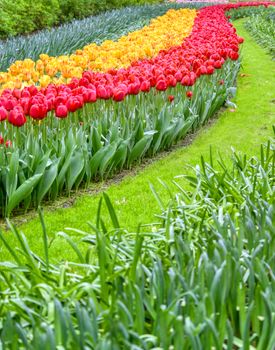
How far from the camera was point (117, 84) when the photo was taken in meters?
6.13

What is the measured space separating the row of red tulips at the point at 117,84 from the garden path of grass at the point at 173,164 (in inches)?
28.0

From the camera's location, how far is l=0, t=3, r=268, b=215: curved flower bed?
15.7 feet

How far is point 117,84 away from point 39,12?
1317 centimetres

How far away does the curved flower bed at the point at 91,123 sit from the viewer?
15.7 ft

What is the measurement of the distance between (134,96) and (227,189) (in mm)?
2865

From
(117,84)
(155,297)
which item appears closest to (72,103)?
(117,84)

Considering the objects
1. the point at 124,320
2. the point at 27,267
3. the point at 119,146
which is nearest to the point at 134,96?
the point at 119,146

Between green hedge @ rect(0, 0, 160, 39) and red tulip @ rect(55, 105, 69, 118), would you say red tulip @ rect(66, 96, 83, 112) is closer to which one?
red tulip @ rect(55, 105, 69, 118)

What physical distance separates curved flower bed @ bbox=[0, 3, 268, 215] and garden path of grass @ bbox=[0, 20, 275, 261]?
7.2 inches

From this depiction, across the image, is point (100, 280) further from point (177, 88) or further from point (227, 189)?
point (177, 88)

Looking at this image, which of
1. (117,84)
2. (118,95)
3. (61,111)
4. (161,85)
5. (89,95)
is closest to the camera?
(61,111)

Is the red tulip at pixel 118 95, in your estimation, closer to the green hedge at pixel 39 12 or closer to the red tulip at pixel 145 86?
the red tulip at pixel 145 86

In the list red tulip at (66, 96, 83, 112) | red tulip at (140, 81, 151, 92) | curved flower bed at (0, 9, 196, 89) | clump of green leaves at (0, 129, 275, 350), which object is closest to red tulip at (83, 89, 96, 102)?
red tulip at (66, 96, 83, 112)

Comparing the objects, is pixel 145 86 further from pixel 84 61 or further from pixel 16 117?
pixel 84 61
